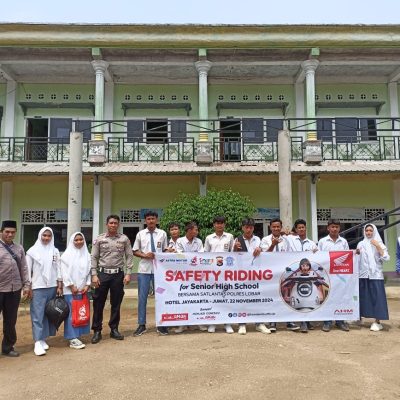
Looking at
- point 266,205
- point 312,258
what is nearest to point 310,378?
point 312,258

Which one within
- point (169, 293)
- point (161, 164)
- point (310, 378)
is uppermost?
point (161, 164)

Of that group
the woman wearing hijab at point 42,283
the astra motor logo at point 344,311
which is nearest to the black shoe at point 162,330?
the woman wearing hijab at point 42,283

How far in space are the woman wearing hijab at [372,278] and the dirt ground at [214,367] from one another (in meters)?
0.31

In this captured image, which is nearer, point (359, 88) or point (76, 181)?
point (76, 181)

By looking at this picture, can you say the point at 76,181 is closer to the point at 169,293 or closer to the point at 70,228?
the point at 70,228

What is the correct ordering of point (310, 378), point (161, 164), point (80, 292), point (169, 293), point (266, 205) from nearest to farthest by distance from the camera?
point (310, 378) → point (80, 292) → point (169, 293) → point (161, 164) → point (266, 205)

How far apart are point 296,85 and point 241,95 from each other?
1906mm

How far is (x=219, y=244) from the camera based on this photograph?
5.72 m

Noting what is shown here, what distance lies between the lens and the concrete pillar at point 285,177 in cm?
1034

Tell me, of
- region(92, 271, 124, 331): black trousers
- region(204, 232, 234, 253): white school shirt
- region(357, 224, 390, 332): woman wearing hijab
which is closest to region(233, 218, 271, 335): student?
region(204, 232, 234, 253): white school shirt

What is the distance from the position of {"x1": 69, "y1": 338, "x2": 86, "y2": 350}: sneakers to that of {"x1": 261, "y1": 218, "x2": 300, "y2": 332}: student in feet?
8.09

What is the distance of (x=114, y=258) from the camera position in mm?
5223

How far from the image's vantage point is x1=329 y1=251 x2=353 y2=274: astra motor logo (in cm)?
584

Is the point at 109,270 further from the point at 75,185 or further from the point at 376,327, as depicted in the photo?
the point at 75,185
